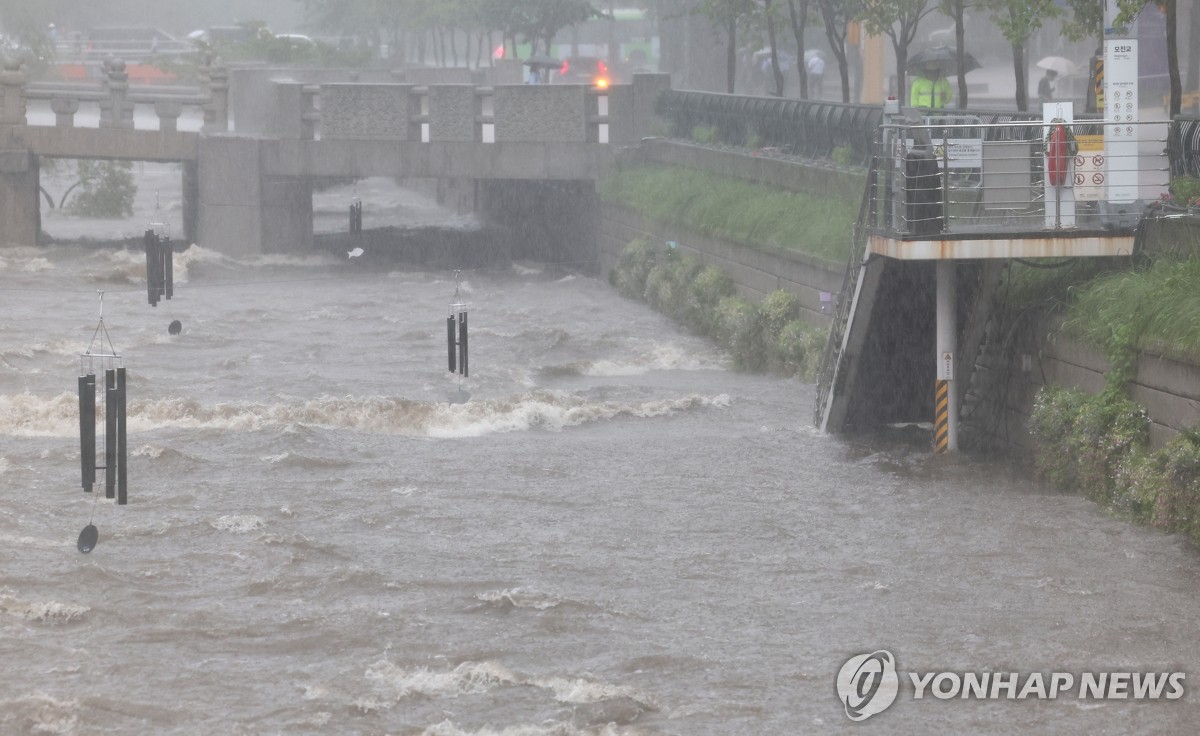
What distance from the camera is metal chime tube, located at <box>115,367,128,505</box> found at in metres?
14.0

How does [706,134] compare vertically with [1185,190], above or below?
above

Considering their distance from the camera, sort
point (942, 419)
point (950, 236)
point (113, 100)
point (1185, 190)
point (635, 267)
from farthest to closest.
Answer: point (113, 100) → point (635, 267) → point (942, 419) → point (1185, 190) → point (950, 236)

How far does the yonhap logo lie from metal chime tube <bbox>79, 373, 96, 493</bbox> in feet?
21.5

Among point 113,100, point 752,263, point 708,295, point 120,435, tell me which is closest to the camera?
point 120,435

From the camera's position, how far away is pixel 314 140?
37.8 metres

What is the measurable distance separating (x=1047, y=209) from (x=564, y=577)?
21.4 ft

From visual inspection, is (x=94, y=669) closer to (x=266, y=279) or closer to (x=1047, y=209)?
(x=1047, y=209)

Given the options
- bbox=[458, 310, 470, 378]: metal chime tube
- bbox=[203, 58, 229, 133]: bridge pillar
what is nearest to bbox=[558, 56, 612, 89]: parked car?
bbox=[203, 58, 229, 133]: bridge pillar

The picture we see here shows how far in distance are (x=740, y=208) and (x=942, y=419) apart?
10542mm

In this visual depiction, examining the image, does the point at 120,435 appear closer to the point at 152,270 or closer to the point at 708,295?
the point at 708,295

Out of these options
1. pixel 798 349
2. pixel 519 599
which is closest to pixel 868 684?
pixel 519 599

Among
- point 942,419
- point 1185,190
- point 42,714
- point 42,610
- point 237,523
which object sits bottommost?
point 42,714

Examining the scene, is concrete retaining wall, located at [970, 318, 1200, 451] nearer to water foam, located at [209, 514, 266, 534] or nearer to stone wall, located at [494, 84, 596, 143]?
water foam, located at [209, 514, 266, 534]

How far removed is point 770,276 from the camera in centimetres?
2580
